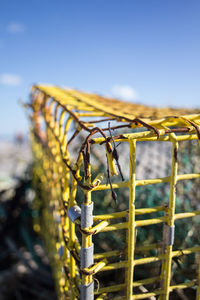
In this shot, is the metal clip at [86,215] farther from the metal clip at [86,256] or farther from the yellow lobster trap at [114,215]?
the metal clip at [86,256]

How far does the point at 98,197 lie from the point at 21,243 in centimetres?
146

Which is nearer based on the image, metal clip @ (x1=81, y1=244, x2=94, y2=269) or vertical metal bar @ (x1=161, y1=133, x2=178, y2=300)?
metal clip @ (x1=81, y1=244, x2=94, y2=269)

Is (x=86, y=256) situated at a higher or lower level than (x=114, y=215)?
lower

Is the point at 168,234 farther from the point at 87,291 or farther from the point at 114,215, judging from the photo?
the point at 87,291

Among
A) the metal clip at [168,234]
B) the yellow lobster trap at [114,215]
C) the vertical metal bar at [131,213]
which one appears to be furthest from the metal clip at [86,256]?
the metal clip at [168,234]

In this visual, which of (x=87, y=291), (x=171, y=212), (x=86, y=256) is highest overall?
(x=171, y=212)

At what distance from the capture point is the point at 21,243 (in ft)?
12.1

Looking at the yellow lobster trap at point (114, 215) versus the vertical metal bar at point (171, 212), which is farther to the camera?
the vertical metal bar at point (171, 212)

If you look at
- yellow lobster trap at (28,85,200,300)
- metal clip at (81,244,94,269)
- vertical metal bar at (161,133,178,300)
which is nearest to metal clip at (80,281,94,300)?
yellow lobster trap at (28,85,200,300)

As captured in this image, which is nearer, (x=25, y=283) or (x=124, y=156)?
(x=25, y=283)

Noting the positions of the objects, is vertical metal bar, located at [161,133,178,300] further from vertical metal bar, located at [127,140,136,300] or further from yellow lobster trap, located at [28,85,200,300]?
vertical metal bar, located at [127,140,136,300]

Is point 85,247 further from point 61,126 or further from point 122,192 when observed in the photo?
point 122,192

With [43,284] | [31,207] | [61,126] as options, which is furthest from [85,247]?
[31,207]

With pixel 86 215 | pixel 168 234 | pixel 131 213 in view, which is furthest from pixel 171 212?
pixel 86 215
